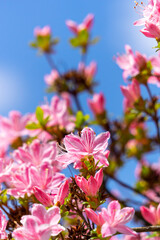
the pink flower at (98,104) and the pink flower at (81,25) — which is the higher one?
the pink flower at (81,25)

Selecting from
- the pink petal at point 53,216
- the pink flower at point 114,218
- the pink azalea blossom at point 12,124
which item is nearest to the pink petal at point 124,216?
the pink flower at point 114,218

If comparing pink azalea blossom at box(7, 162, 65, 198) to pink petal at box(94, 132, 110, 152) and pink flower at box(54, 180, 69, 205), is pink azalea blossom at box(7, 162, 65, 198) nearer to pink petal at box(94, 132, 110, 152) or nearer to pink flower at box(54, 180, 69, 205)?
pink flower at box(54, 180, 69, 205)

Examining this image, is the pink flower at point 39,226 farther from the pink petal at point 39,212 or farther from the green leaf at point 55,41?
the green leaf at point 55,41

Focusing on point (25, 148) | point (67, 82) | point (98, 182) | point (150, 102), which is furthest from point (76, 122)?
point (67, 82)

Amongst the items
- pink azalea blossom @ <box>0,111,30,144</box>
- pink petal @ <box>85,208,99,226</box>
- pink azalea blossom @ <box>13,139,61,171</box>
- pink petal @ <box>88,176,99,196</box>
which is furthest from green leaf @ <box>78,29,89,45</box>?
pink petal @ <box>85,208,99,226</box>

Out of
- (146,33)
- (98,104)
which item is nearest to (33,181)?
(146,33)

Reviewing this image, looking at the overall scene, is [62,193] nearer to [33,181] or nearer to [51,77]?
[33,181]
